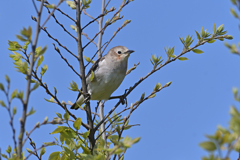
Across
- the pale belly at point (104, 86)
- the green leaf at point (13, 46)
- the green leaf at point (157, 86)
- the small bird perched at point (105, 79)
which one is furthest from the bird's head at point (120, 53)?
the green leaf at point (13, 46)

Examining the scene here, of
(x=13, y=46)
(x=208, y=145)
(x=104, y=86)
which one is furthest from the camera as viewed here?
(x=104, y=86)

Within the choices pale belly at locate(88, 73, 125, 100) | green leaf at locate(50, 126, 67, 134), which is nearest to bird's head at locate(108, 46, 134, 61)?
pale belly at locate(88, 73, 125, 100)

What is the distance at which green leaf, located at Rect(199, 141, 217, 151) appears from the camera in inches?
65.4

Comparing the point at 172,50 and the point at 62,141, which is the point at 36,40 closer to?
the point at 62,141

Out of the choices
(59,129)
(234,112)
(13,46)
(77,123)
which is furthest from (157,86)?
(234,112)

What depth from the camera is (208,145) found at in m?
1.67

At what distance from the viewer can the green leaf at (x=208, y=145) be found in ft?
5.45

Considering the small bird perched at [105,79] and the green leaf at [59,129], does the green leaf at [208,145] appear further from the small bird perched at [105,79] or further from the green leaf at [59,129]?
the small bird perched at [105,79]

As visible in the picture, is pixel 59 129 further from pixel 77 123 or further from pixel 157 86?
pixel 157 86

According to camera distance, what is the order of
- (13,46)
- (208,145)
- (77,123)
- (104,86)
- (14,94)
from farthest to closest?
(104,86) → (13,46) → (77,123) → (14,94) → (208,145)

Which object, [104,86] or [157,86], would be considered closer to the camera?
[157,86]

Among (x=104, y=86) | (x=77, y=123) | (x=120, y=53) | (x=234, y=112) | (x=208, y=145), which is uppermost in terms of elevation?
(x=120, y=53)

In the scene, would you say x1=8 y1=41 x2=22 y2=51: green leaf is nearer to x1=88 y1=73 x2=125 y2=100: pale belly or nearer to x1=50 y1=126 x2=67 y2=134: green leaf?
x1=50 y1=126 x2=67 y2=134: green leaf

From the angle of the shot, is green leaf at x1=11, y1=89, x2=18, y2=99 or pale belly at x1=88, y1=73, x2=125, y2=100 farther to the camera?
pale belly at x1=88, y1=73, x2=125, y2=100
